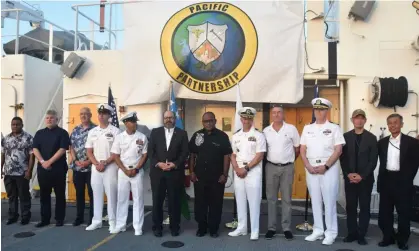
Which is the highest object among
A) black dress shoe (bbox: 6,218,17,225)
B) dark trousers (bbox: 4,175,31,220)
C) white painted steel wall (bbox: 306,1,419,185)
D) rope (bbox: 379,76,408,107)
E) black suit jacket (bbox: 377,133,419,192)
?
white painted steel wall (bbox: 306,1,419,185)

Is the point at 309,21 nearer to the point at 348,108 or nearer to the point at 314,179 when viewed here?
the point at 348,108

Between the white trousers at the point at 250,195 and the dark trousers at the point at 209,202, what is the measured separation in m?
0.24

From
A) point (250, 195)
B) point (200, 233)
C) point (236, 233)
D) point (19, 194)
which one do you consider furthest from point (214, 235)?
point (19, 194)

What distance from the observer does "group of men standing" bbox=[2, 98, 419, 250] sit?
16.2 ft

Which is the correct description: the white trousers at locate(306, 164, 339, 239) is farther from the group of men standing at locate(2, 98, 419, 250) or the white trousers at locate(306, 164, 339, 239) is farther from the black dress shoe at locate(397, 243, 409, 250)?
the black dress shoe at locate(397, 243, 409, 250)

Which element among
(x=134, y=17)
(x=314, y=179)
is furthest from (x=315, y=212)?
(x=134, y=17)

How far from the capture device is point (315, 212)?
514cm

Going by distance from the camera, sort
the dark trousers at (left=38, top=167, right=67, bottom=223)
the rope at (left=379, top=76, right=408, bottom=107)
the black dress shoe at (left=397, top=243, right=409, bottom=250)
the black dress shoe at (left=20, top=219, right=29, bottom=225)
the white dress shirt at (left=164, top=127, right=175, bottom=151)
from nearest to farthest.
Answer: the black dress shoe at (left=397, top=243, right=409, bottom=250), the white dress shirt at (left=164, top=127, right=175, bottom=151), the dark trousers at (left=38, top=167, right=67, bottom=223), the black dress shoe at (left=20, top=219, right=29, bottom=225), the rope at (left=379, top=76, right=408, bottom=107)

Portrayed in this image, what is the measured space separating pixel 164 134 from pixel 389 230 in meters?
3.11

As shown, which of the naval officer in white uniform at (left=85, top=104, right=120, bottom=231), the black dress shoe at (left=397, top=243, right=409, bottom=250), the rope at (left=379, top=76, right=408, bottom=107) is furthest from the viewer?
the rope at (left=379, top=76, right=408, bottom=107)

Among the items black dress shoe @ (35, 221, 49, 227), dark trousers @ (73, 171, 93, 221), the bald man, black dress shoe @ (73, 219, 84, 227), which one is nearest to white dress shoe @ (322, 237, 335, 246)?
the bald man

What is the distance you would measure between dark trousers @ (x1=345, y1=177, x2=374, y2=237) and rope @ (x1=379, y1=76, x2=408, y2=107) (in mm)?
2244

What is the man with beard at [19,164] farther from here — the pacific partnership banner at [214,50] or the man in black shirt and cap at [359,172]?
the man in black shirt and cap at [359,172]

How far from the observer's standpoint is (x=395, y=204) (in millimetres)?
4902
